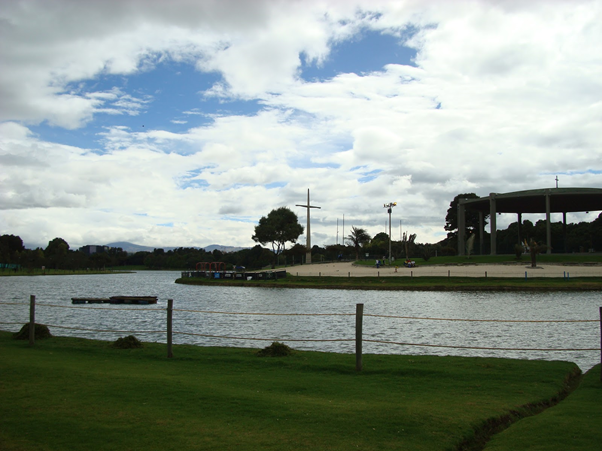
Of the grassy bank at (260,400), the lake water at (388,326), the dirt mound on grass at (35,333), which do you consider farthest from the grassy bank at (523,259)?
the dirt mound on grass at (35,333)

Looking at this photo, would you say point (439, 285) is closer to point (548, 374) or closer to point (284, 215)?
point (548, 374)

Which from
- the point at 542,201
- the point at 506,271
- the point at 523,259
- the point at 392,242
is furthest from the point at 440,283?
the point at 392,242

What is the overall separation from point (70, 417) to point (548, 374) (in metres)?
9.13

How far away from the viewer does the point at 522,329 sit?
72.7ft

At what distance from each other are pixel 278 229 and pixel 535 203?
53.5 meters

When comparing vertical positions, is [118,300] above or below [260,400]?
below

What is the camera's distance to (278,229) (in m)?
111

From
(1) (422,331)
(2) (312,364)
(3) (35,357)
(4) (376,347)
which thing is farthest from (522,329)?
(3) (35,357)

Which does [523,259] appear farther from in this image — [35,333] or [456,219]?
[35,333]

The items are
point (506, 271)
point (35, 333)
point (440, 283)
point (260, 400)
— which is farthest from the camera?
point (506, 271)

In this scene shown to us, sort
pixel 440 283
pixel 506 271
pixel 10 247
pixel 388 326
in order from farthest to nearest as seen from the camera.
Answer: pixel 10 247
pixel 506 271
pixel 440 283
pixel 388 326

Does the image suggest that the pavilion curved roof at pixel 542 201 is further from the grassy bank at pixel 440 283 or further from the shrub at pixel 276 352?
the shrub at pixel 276 352

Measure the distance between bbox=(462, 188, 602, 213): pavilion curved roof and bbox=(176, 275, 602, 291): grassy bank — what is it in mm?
27478

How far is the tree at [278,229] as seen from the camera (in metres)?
110
